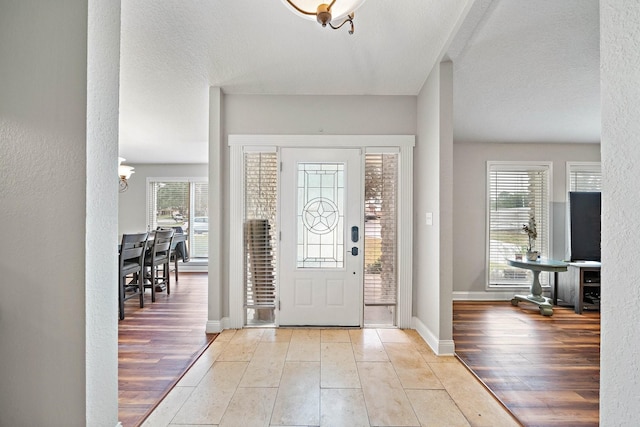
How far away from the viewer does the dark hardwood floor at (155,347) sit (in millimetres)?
2135

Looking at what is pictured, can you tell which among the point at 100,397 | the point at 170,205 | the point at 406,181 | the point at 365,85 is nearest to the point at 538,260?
the point at 406,181

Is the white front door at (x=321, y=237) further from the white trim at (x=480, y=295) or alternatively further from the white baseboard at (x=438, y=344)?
the white trim at (x=480, y=295)

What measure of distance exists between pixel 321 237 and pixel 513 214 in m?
3.23

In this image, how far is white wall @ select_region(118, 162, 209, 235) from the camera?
277 inches

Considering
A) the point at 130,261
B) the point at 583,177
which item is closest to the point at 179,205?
the point at 130,261

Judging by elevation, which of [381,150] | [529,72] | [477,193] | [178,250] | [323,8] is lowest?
[178,250]

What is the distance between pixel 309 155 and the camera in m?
3.48

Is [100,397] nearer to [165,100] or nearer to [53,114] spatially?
[53,114]

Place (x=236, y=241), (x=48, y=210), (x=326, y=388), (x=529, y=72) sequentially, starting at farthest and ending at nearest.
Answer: (x=236, y=241), (x=529, y=72), (x=326, y=388), (x=48, y=210)

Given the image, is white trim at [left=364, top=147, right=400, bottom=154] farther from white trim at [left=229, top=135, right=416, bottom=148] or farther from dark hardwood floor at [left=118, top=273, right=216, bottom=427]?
dark hardwood floor at [left=118, top=273, right=216, bottom=427]

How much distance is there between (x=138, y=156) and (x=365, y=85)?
17.1 feet

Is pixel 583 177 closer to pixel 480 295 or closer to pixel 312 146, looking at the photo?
pixel 480 295

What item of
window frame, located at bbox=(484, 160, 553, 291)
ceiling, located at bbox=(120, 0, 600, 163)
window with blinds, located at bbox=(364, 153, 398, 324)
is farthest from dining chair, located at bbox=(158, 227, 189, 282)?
window frame, located at bbox=(484, 160, 553, 291)

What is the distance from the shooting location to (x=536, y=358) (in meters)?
2.77
